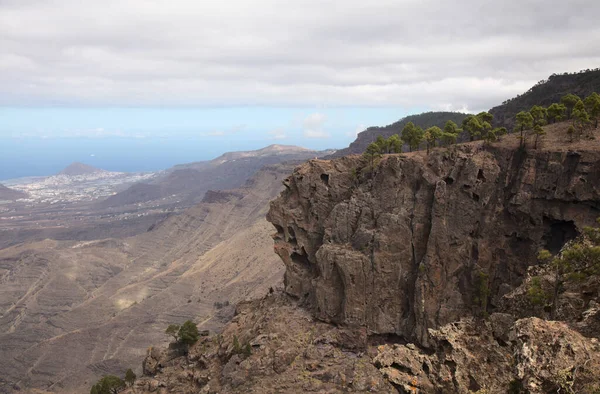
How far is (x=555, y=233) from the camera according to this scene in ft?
150

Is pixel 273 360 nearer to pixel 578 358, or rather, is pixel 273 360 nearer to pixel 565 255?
pixel 565 255

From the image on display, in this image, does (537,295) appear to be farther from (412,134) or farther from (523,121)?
(412,134)

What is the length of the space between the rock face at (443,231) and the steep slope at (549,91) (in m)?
61.9

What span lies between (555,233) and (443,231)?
1175cm

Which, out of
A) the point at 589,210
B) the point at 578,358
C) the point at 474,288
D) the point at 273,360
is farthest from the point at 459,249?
the point at 578,358

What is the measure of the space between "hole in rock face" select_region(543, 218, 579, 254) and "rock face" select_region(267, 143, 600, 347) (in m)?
0.10

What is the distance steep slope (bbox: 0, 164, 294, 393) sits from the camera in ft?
337

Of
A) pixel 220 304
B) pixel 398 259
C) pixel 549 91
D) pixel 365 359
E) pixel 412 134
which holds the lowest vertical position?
pixel 220 304

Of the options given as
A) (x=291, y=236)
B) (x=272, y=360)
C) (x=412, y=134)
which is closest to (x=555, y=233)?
(x=412, y=134)

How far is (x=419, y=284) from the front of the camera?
4916cm

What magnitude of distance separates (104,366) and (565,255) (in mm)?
100423

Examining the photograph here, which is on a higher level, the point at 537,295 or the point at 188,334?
the point at 537,295

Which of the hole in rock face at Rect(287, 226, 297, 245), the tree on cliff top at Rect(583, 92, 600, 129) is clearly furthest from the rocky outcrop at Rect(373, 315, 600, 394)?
the tree on cliff top at Rect(583, 92, 600, 129)

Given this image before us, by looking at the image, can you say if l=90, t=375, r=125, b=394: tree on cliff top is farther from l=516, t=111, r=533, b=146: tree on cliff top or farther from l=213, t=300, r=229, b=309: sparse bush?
l=516, t=111, r=533, b=146: tree on cliff top
